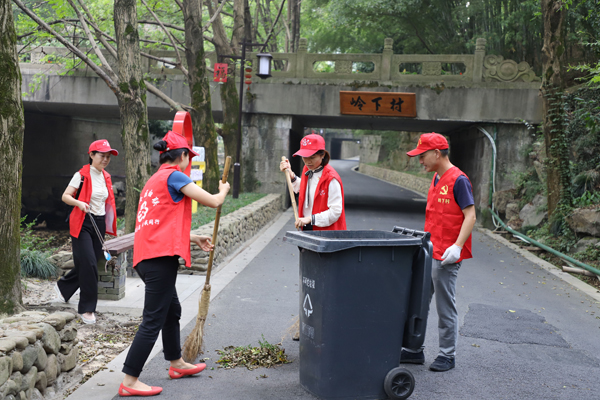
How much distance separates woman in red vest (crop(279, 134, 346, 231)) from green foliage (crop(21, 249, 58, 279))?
4013 millimetres

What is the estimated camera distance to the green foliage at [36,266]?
7.36 meters

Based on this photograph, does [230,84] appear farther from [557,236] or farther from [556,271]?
[556,271]

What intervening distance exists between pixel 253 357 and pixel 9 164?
2.55m

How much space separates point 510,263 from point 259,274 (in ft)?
16.2

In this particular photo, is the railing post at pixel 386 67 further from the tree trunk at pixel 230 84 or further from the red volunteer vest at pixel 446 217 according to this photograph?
the red volunteer vest at pixel 446 217

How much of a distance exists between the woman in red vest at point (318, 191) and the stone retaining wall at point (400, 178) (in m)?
25.6

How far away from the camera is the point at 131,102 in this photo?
9891 mm

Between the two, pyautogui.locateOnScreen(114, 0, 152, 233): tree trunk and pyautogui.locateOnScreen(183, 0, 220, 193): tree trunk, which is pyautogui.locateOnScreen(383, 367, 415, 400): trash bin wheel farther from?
pyautogui.locateOnScreen(183, 0, 220, 193): tree trunk

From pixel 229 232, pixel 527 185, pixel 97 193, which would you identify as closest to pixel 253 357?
pixel 97 193

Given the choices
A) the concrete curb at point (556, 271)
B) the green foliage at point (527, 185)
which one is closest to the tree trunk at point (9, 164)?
the concrete curb at point (556, 271)

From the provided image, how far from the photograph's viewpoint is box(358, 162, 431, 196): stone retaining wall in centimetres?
3165

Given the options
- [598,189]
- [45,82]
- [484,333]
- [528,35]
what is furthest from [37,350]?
[528,35]

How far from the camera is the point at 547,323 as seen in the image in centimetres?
646

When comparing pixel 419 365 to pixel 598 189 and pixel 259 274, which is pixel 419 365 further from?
pixel 598 189
